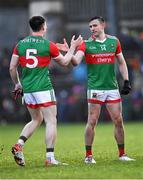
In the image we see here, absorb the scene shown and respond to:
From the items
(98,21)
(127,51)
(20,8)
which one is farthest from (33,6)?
(98,21)

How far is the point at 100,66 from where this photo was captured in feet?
50.9

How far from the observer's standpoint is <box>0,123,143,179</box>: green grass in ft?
44.6

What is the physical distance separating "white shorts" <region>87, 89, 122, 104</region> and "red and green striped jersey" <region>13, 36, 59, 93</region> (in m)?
0.88

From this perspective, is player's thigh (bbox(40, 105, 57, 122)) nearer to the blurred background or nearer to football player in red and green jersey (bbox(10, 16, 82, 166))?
football player in red and green jersey (bbox(10, 16, 82, 166))

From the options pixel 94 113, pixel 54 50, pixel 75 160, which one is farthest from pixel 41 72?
pixel 75 160

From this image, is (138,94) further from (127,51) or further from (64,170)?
(64,170)

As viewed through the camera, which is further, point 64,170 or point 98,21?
point 98,21

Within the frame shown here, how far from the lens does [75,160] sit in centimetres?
1614

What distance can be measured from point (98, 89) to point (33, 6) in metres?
27.2

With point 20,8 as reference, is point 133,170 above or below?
below

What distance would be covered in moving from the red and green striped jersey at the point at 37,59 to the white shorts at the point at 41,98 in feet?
0.22

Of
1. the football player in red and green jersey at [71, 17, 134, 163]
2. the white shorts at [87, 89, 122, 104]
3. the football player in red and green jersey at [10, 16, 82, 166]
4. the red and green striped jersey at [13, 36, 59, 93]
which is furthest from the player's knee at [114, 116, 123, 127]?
the red and green striped jersey at [13, 36, 59, 93]

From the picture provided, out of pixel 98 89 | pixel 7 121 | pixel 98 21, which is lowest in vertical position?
pixel 7 121

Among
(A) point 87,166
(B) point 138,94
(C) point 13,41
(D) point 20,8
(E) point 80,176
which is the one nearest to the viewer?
(E) point 80,176
